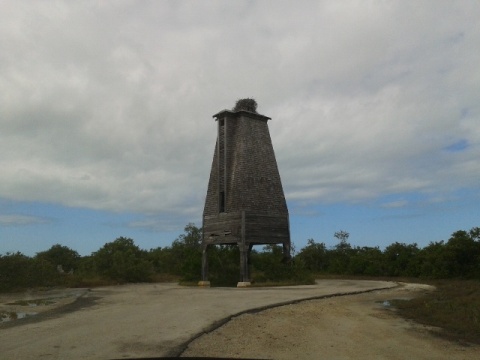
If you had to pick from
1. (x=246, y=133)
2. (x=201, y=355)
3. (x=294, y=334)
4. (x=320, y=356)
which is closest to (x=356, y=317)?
(x=294, y=334)

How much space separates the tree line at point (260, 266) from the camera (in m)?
24.5

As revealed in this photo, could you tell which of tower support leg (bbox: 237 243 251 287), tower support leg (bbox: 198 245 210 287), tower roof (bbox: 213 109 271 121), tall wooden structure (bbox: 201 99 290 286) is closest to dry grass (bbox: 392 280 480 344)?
tower support leg (bbox: 237 243 251 287)

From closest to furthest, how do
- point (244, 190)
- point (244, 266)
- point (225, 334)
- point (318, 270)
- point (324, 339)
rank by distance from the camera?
1. point (324, 339)
2. point (225, 334)
3. point (244, 266)
4. point (244, 190)
5. point (318, 270)

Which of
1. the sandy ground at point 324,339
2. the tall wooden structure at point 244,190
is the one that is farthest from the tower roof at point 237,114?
the sandy ground at point 324,339

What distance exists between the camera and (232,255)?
2777 cm

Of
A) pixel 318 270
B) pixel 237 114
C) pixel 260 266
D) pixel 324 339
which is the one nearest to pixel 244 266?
pixel 260 266

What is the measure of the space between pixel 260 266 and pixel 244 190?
4829mm

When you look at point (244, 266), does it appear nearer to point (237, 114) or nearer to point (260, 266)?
point (260, 266)

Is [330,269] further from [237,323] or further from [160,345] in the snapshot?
[160,345]

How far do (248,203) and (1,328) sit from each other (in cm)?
1674

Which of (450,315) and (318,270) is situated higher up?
(318,270)

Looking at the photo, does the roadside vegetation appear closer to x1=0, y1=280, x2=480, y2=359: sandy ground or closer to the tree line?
the tree line

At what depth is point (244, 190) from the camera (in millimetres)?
24875

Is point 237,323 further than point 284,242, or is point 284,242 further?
point 284,242
